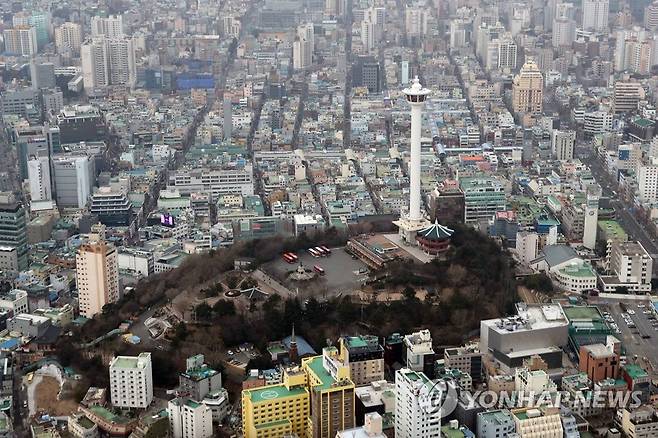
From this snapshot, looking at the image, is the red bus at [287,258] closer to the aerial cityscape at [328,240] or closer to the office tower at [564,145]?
the aerial cityscape at [328,240]

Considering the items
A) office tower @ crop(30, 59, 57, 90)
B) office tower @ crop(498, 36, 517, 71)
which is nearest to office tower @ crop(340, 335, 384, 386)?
office tower @ crop(30, 59, 57, 90)

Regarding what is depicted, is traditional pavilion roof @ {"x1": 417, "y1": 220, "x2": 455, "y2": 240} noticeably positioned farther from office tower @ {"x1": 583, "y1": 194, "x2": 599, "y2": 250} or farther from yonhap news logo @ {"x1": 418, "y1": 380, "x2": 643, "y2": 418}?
yonhap news logo @ {"x1": 418, "y1": 380, "x2": 643, "y2": 418}

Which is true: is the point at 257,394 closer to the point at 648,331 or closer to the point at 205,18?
the point at 648,331

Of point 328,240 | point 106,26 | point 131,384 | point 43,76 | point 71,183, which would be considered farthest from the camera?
point 106,26

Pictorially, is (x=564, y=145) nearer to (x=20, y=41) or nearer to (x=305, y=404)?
(x=305, y=404)

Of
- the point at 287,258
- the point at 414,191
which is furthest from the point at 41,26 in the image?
the point at 287,258

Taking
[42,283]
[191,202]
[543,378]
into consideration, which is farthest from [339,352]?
[191,202]
